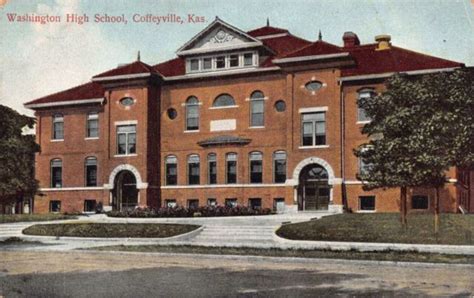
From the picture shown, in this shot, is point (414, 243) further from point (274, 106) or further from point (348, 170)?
point (274, 106)

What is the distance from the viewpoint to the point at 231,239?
22.2m

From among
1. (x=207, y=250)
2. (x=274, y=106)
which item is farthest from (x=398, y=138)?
(x=274, y=106)

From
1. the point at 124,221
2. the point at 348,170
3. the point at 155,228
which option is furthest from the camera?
the point at 348,170

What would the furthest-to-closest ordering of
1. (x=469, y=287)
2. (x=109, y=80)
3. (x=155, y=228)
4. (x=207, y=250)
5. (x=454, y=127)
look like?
Result: (x=109, y=80) < (x=155, y=228) < (x=454, y=127) < (x=207, y=250) < (x=469, y=287)

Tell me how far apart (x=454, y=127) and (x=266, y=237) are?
776cm

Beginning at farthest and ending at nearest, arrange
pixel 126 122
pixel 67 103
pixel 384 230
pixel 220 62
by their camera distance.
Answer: pixel 67 103 < pixel 126 122 < pixel 220 62 < pixel 384 230

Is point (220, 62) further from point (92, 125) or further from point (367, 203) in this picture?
point (367, 203)

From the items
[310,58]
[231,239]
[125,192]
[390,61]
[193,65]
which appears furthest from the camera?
[125,192]

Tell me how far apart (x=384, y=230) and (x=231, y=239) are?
5.64 metres

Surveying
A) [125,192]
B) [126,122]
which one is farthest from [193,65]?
[125,192]

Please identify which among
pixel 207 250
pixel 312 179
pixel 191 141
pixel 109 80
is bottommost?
pixel 207 250

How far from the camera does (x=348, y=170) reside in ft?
104

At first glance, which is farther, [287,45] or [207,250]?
[287,45]

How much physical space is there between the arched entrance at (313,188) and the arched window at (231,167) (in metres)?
4.18
